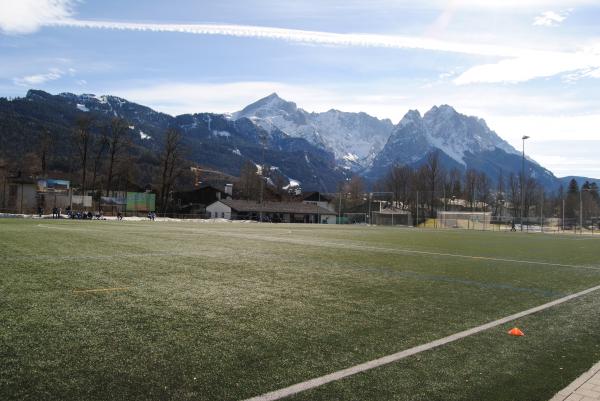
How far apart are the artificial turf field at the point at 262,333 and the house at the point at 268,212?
83.8 meters

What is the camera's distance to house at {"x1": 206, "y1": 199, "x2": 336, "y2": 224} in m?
101

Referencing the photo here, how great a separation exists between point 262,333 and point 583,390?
370 centimetres

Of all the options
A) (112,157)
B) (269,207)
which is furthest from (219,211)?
(112,157)

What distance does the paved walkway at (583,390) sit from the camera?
4.80m

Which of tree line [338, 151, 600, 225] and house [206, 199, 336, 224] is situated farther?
tree line [338, 151, 600, 225]

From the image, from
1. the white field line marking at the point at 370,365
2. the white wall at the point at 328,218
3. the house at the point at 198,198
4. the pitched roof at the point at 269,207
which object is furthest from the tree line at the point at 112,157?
the white field line marking at the point at 370,365

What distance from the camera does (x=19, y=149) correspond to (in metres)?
162

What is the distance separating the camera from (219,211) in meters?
104

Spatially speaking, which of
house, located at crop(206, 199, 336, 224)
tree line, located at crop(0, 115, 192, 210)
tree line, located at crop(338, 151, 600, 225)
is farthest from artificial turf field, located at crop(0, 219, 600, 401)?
tree line, located at crop(338, 151, 600, 225)

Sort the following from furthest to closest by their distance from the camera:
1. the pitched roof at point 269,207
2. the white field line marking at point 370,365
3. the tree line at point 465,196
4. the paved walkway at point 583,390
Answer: the tree line at point 465,196 → the pitched roof at point 269,207 → the paved walkway at point 583,390 → the white field line marking at point 370,365

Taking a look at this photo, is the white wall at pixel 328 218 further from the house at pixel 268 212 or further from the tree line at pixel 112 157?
the tree line at pixel 112 157

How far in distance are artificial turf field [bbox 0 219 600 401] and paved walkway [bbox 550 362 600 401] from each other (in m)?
0.10

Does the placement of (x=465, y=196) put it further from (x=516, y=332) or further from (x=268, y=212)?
(x=516, y=332)

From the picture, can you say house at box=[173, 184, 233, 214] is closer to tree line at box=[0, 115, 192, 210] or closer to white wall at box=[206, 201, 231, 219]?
white wall at box=[206, 201, 231, 219]
